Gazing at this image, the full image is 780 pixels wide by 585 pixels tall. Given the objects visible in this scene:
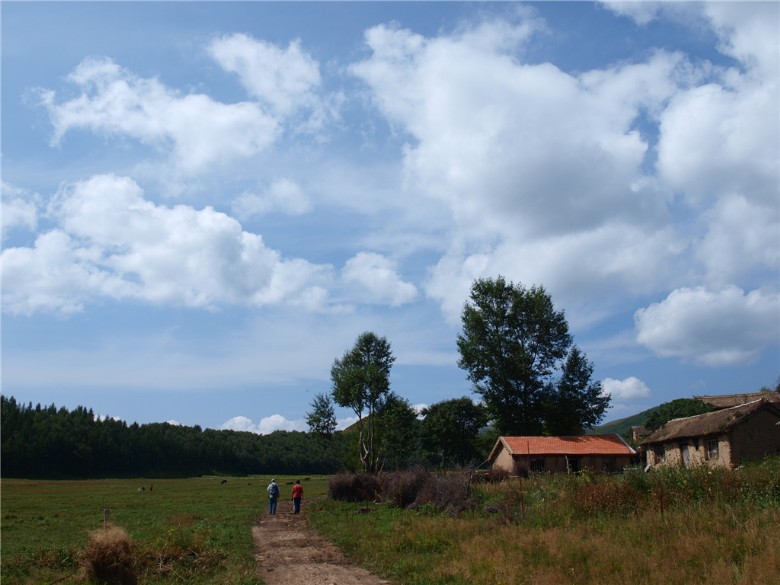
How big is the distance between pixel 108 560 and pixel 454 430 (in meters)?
67.0

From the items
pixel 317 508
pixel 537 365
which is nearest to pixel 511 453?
pixel 537 365

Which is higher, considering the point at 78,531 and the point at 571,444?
the point at 571,444

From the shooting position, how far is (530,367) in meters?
55.4

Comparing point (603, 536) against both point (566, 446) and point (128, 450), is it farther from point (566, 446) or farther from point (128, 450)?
point (128, 450)

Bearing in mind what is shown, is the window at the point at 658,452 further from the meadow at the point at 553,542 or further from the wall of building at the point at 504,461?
the meadow at the point at 553,542

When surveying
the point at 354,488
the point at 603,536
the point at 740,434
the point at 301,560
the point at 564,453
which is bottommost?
the point at 301,560

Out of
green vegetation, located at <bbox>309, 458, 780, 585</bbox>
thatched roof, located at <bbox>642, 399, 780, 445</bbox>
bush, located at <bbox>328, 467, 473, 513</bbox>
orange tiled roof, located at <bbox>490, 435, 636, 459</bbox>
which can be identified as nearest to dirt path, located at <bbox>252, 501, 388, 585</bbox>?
green vegetation, located at <bbox>309, 458, 780, 585</bbox>

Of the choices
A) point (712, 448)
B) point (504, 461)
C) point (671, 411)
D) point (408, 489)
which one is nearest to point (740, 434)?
point (712, 448)

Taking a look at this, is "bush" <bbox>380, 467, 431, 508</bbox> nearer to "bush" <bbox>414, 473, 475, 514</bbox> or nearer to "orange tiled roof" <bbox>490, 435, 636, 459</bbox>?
"bush" <bbox>414, 473, 475, 514</bbox>

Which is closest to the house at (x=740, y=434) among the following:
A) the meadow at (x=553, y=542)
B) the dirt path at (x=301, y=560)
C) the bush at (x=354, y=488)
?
the bush at (x=354, y=488)

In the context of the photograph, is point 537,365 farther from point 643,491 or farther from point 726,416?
point 643,491

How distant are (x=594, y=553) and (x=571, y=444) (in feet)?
128

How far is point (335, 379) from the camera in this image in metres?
62.2

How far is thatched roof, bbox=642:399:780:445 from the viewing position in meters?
35.8
